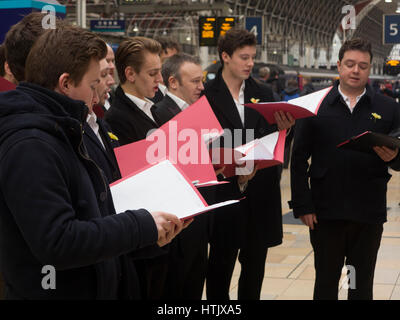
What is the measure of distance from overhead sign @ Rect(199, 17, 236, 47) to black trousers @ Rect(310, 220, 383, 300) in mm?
17055

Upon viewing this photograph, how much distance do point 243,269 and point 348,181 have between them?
937 millimetres

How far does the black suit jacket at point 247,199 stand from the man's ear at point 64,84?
7.00ft

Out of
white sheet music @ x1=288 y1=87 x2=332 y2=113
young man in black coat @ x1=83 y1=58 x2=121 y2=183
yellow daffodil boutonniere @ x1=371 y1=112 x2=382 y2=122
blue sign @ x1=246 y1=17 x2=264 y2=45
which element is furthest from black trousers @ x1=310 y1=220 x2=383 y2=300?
blue sign @ x1=246 y1=17 x2=264 y2=45

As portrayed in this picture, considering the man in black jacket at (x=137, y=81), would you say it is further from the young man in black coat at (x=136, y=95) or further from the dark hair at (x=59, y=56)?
the dark hair at (x=59, y=56)

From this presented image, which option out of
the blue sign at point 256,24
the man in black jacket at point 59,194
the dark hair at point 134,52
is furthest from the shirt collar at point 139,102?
the blue sign at point 256,24

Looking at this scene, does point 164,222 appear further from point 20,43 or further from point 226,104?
point 226,104

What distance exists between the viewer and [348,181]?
12.2ft

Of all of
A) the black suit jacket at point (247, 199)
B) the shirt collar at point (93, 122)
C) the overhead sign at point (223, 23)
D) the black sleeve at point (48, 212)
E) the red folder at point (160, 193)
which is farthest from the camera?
the overhead sign at point (223, 23)

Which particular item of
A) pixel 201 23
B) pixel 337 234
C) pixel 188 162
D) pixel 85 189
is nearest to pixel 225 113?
pixel 337 234

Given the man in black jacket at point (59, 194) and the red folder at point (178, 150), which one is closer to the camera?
the man in black jacket at point (59, 194)

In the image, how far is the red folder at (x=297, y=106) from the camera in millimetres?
3383

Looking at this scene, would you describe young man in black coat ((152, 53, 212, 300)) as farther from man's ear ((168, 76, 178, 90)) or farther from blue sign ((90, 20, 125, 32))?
blue sign ((90, 20, 125, 32))

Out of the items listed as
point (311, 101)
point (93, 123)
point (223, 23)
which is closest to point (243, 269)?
point (311, 101)

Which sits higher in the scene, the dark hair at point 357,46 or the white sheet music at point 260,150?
the dark hair at point 357,46
